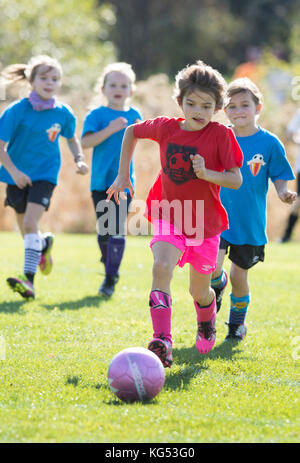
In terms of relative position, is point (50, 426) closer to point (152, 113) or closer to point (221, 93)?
point (221, 93)

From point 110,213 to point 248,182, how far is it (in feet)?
6.35

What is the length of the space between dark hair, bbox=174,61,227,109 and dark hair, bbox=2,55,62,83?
259 cm

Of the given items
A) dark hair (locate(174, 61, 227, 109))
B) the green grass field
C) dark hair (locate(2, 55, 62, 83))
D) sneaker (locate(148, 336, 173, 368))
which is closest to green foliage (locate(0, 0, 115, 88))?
dark hair (locate(2, 55, 62, 83))

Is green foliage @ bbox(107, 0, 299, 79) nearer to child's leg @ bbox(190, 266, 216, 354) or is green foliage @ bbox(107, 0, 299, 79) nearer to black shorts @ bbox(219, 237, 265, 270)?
black shorts @ bbox(219, 237, 265, 270)

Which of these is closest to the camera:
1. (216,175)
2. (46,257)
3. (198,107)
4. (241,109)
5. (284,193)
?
(216,175)

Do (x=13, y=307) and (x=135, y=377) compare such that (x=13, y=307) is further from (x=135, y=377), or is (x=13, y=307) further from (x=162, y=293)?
(x=135, y=377)

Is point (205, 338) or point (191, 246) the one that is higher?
point (191, 246)

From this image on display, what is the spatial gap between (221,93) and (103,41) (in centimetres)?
2985

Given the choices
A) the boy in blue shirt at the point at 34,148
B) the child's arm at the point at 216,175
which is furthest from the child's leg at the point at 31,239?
the child's arm at the point at 216,175

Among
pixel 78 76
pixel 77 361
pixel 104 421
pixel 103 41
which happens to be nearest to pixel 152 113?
pixel 78 76

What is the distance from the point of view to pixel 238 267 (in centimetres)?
528

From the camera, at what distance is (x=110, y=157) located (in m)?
6.82

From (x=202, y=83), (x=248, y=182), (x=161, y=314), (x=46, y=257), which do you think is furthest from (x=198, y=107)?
(x=46, y=257)

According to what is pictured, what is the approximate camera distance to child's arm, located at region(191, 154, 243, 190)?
13.3 feet
